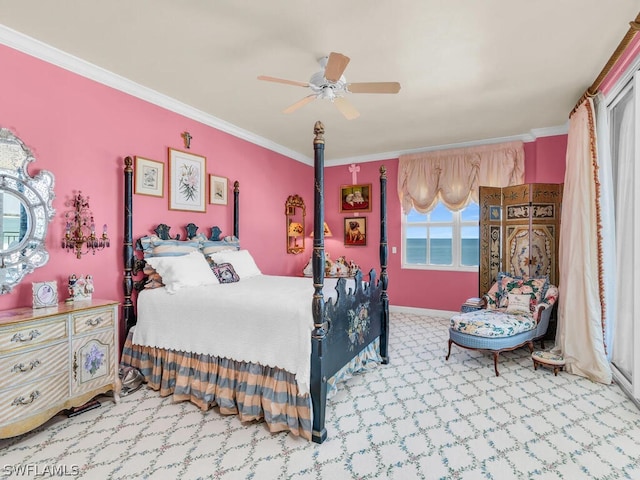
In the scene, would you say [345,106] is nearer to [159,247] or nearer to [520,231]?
[159,247]

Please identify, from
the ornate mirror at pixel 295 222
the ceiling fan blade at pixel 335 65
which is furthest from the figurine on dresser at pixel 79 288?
the ornate mirror at pixel 295 222

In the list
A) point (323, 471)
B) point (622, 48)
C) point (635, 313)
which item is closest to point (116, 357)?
point (323, 471)

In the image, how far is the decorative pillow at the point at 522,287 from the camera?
3.74 meters

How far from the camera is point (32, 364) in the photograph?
82.6 inches

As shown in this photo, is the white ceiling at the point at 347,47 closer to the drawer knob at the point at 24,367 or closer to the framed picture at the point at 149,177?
the framed picture at the point at 149,177

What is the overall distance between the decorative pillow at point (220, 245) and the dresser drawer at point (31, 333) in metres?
1.61

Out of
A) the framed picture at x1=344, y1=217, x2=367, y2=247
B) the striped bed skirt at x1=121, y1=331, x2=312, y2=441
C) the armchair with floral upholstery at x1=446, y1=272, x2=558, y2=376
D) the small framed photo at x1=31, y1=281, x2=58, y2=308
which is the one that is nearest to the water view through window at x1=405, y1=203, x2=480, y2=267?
the framed picture at x1=344, y1=217, x2=367, y2=247

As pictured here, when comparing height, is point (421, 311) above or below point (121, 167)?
below

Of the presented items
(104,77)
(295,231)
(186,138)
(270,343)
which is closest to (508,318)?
(270,343)

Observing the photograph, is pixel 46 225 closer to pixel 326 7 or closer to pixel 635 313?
pixel 326 7

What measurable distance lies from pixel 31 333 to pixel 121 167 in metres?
1.67

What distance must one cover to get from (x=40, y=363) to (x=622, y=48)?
4.65 meters

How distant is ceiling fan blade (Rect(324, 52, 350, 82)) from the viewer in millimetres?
2094

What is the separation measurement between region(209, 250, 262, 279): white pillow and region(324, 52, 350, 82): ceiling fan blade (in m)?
2.25
